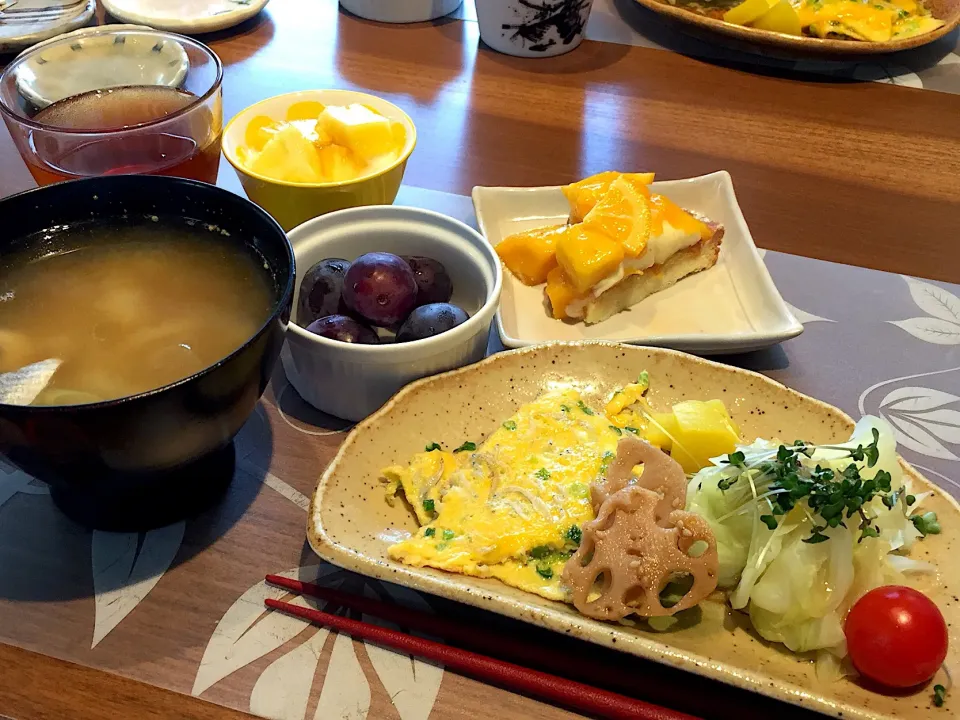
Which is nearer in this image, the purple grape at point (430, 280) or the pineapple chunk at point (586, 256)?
the purple grape at point (430, 280)

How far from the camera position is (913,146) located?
2043 mm

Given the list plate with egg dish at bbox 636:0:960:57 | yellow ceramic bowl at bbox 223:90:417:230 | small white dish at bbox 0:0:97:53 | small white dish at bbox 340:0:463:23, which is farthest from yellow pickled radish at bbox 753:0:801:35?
small white dish at bbox 0:0:97:53

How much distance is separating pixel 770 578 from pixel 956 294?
98 centimetres

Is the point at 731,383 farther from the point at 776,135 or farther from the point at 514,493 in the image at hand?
the point at 776,135

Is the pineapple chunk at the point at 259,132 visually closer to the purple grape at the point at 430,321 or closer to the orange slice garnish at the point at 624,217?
the purple grape at the point at 430,321

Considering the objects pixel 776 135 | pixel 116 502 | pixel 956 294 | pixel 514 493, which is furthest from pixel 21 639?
pixel 776 135

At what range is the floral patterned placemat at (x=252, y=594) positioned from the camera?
898 millimetres

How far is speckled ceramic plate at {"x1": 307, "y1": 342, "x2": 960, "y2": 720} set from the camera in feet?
2.91

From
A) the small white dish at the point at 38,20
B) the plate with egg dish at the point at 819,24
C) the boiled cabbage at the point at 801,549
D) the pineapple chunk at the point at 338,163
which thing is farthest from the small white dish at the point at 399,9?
the boiled cabbage at the point at 801,549

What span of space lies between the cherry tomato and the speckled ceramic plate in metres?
0.04

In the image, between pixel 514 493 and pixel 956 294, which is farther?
pixel 956 294

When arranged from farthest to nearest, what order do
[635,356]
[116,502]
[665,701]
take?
[635,356], [116,502], [665,701]

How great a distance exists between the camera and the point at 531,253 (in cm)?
156

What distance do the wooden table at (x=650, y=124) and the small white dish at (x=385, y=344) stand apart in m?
0.14
